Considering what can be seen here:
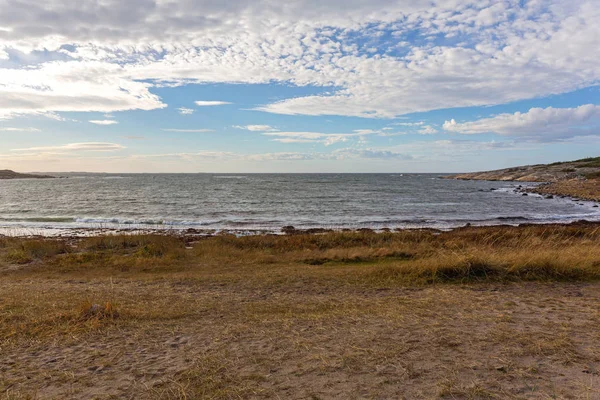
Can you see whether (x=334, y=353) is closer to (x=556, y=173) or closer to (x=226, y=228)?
(x=226, y=228)

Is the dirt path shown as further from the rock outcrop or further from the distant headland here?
the rock outcrop

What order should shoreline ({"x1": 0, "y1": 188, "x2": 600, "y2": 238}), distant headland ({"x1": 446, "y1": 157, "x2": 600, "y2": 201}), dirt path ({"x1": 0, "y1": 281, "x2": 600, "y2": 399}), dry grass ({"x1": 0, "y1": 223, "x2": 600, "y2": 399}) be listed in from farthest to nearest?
distant headland ({"x1": 446, "y1": 157, "x2": 600, "y2": 201}) < shoreline ({"x1": 0, "y1": 188, "x2": 600, "y2": 238}) < dry grass ({"x1": 0, "y1": 223, "x2": 600, "y2": 399}) < dirt path ({"x1": 0, "y1": 281, "x2": 600, "y2": 399})

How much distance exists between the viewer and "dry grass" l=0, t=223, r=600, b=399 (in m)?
4.55

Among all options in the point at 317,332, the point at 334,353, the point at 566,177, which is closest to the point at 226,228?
the point at 317,332

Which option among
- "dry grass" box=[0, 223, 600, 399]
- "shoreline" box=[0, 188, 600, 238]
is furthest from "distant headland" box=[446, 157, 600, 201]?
"dry grass" box=[0, 223, 600, 399]

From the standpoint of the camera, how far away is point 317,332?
6391 mm

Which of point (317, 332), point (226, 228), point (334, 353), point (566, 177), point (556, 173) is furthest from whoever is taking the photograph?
point (556, 173)

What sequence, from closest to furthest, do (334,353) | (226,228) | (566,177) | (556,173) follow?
(334,353)
(226,228)
(566,177)
(556,173)

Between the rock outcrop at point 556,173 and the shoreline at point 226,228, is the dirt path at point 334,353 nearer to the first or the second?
the shoreline at point 226,228

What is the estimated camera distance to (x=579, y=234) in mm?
22844

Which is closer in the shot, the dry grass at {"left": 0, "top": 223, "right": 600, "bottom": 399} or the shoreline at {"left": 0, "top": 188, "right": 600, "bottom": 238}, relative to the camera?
the dry grass at {"left": 0, "top": 223, "right": 600, "bottom": 399}

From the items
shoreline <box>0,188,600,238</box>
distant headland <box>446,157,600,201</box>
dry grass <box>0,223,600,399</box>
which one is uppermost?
distant headland <box>446,157,600,201</box>

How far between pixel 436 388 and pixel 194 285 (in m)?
8.10

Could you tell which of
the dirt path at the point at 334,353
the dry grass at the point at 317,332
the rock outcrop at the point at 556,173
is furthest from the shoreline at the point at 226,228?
the rock outcrop at the point at 556,173
